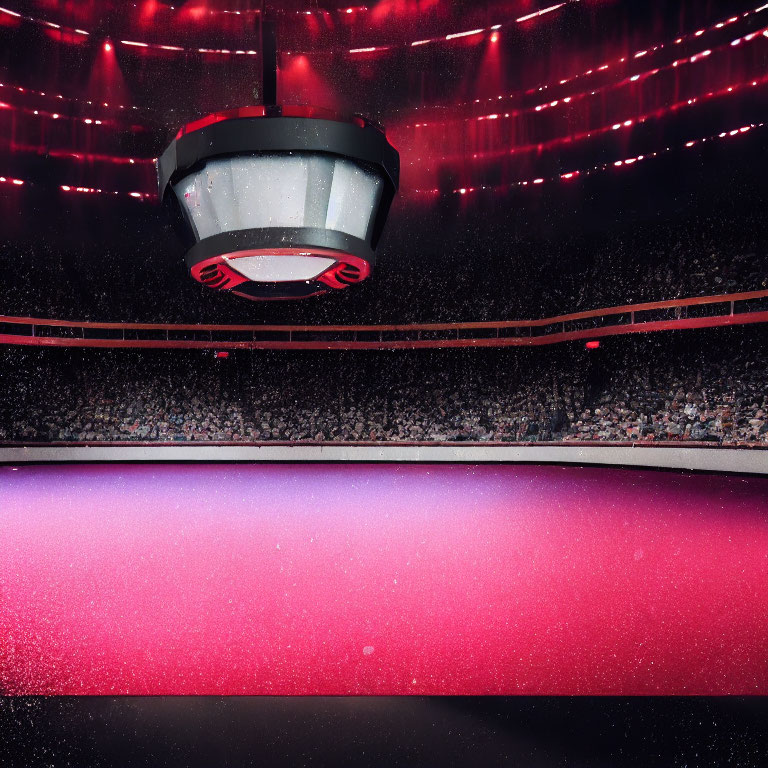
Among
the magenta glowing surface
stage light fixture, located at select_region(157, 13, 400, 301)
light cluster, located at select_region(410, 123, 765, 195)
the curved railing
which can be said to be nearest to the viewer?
the magenta glowing surface

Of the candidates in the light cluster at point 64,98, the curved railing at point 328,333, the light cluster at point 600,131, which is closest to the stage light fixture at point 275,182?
the light cluster at point 64,98

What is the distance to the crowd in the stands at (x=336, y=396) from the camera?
11.0 m

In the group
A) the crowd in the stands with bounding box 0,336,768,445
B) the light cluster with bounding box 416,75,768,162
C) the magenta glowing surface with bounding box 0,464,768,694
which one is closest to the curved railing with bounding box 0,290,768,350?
the crowd in the stands with bounding box 0,336,768,445

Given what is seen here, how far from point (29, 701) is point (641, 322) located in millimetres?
10797

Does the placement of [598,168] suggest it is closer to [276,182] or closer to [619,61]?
[619,61]

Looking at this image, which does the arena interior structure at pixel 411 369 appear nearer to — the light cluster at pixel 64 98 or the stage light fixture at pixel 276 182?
the light cluster at pixel 64 98

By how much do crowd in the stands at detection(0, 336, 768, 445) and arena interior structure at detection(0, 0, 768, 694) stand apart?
0.22 feet

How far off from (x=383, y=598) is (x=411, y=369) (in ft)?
32.6

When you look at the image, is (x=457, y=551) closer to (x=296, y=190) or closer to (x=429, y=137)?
(x=296, y=190)

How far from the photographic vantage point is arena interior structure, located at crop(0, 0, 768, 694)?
237 centimetres

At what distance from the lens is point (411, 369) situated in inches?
494

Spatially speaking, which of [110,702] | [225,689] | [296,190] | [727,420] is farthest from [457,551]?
[727,420]

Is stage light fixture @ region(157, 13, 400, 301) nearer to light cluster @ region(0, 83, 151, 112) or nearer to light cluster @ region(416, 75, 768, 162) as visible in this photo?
light cluster @ region(0, 83, 151, 112)

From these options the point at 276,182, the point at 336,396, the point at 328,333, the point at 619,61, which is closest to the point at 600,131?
the point at 619,61
